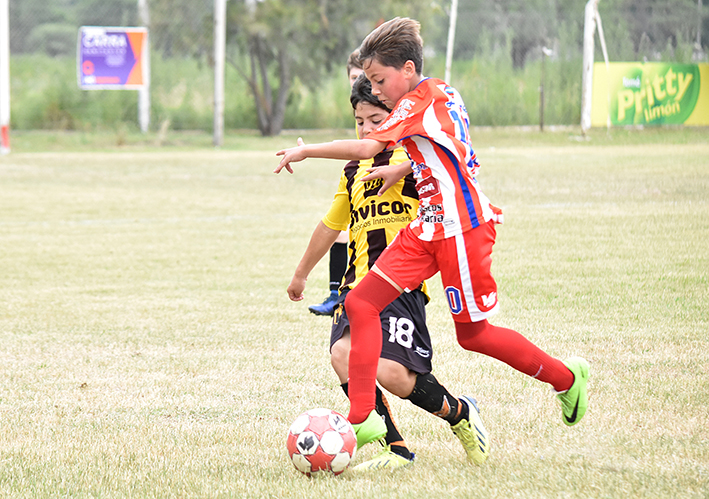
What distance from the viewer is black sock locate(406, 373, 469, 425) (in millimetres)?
2967

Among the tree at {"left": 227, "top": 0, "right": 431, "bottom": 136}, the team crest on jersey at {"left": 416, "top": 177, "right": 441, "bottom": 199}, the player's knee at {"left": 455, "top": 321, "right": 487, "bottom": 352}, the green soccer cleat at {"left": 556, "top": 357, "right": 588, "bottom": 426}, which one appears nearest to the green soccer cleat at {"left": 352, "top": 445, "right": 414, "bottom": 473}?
the player's knee at {"left": 455, "top": 321, "right": 487, "bottom": 352}

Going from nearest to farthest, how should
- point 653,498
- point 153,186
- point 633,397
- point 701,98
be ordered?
point 653,498 → point 633,397 → point 153,186 → point 701,98

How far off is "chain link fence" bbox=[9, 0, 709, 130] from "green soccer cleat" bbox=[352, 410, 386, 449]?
23.7 m

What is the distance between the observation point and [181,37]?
27.6 metres

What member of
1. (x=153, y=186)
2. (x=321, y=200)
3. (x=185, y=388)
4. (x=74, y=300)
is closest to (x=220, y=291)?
(x=74, y=300)

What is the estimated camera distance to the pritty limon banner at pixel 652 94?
918 inches

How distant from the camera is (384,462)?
9.60 ft

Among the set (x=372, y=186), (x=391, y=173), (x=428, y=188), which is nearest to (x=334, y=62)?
(x=372, y=186)

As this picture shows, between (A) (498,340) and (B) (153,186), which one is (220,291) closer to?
(A) (498,340)

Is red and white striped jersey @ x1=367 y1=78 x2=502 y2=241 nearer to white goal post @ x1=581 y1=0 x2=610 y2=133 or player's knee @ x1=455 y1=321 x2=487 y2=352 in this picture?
player's knee @ x1=455 y1=321 x2=487 y2=352

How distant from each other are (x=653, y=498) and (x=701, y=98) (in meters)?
23.2

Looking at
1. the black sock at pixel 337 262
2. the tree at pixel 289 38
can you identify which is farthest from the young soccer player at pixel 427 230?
the tree at pixel 289 38

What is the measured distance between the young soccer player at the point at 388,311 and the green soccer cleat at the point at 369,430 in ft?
0.37

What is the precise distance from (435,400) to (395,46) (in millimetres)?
1199
